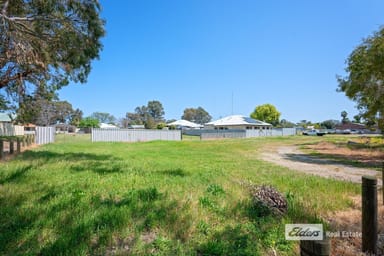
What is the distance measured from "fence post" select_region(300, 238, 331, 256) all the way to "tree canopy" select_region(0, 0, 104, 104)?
6.46 m

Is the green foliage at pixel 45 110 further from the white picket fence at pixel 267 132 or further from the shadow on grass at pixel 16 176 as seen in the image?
the white picket fence at pixel 267 132

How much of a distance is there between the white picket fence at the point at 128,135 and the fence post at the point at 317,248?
22846 millimetres

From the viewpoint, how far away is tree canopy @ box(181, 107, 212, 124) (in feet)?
352

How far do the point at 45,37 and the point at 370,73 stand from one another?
13107mm

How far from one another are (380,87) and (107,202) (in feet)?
41.1

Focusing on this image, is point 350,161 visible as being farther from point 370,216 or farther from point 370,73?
point 370,216

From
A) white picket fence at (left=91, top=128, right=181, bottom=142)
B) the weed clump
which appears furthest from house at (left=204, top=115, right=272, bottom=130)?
the weed clump

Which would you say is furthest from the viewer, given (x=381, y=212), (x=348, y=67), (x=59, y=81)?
(x=348, y=67)

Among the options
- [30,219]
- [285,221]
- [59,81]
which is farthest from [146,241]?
[59,81]

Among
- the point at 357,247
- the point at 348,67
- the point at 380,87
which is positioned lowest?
the point at 357,247

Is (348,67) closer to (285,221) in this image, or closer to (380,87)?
(380,87)

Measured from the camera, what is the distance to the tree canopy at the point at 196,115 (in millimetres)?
107375

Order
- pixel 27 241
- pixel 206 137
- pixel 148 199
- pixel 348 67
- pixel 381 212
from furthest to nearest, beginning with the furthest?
pixel 206 137 → pixel 348 67 → pixel 148 199 → pixel 381 212 → pixel 27 241

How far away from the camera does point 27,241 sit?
8.55 ft
